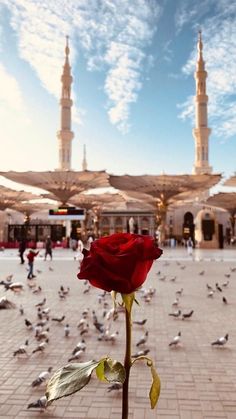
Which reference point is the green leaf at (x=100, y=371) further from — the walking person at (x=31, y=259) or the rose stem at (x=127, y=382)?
the walking person at (x=31, y=259)

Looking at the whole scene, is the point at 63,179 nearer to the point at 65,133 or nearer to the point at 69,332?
the point at 65,133

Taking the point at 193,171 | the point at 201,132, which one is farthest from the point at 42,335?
the point at 193,171

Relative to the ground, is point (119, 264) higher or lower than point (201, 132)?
lower

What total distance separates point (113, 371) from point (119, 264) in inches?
13.4

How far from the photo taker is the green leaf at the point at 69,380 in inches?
42.4

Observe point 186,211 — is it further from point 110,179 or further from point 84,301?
point 84,301

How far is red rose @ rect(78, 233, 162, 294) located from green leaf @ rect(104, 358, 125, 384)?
0.76 feet

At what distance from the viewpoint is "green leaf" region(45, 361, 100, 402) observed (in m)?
1.08

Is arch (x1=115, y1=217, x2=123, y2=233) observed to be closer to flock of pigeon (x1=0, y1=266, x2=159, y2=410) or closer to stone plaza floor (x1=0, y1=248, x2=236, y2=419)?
flock of pigeon (x1=0, y1=266, x2=159, y2=410)

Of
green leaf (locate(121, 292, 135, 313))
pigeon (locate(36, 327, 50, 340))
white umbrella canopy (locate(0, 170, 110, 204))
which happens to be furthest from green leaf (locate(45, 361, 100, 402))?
white umbrella canopy (locate(0, 170, 110, 204))

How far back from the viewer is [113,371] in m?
1.13

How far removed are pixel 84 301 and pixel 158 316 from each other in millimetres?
2414

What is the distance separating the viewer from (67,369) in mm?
1188

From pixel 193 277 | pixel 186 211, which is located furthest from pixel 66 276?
pixel 186 211
